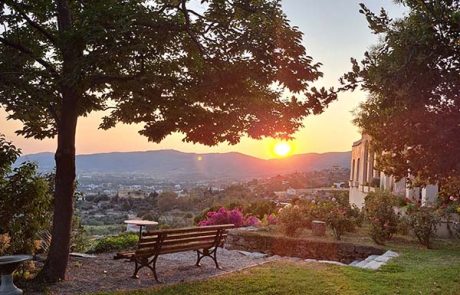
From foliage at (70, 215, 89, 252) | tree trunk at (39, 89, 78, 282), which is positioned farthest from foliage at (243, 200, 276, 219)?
tree trunk at (39, 89, 78, 282)

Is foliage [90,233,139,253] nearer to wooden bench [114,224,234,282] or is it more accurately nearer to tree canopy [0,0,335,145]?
wooden bench [114,224,234,282]

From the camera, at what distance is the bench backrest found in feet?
27.0

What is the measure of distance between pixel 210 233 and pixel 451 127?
6389 mm

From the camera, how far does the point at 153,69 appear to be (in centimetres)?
817

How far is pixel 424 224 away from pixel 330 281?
6.03 meters

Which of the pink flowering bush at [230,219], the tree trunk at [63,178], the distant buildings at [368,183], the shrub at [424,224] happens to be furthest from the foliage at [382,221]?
the tree trunk at [63,178]

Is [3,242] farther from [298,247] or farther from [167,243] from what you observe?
[298,247]

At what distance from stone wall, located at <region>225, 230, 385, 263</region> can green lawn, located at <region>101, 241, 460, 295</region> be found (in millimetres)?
2411

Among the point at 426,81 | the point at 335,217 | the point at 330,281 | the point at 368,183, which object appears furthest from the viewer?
the point at 368,183

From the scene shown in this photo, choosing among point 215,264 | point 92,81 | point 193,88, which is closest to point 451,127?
point 193,88

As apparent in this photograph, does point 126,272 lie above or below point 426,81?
below

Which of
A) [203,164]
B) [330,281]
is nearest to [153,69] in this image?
[330,281]

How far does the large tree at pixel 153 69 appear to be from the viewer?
7.18 meters

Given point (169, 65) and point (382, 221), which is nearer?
point (169, 65)
